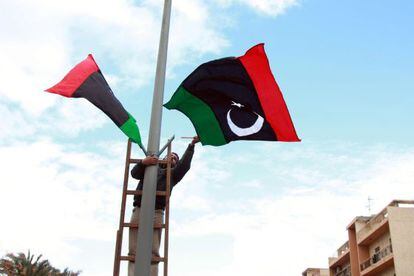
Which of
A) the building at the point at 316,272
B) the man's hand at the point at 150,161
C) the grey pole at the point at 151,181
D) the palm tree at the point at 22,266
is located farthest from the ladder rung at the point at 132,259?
the building at the point at 316,272

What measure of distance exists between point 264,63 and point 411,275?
29.6 metres

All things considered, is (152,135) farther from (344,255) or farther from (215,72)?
(344,255)

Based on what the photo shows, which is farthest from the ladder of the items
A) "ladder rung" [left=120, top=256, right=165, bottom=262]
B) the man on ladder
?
the man on ladder

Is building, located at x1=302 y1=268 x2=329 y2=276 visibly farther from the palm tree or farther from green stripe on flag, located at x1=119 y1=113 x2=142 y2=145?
green stripe on flag, located at x1=119 y1=113 x2=142 y2=145

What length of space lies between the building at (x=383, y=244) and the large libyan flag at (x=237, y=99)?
95.4ft

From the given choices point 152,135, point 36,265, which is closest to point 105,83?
point 152,135

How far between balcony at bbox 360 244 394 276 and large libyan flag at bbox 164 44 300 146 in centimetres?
2986

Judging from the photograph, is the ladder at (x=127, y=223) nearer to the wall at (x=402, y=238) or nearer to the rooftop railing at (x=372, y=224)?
the wall at (x=402, y=238)

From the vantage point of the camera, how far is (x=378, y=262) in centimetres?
3650

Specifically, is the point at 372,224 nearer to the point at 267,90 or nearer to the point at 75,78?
the point at 267,90

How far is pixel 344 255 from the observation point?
4466 centimetres

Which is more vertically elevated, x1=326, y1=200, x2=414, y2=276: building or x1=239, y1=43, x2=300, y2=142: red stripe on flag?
x1=326, y1=200, x2=414, y2=276: building

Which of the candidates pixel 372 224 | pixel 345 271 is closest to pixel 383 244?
pixel 372 224

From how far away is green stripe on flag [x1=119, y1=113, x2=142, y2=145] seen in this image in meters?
6.57
